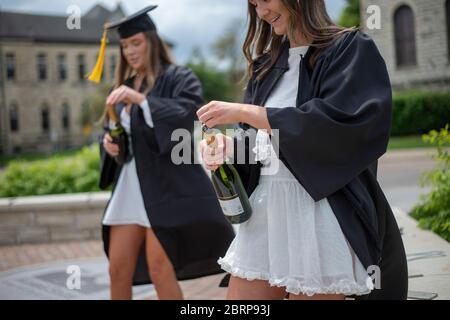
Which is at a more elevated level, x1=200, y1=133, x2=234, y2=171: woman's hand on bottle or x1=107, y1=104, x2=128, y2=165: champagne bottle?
x1=200, y1=133, x2=234, y2=171: woman's hand on bottle

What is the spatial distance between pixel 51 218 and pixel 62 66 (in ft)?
167

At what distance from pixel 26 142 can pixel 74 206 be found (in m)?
48.2

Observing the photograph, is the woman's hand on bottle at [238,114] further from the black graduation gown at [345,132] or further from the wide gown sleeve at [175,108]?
the wide gown sleeve at [175,108]

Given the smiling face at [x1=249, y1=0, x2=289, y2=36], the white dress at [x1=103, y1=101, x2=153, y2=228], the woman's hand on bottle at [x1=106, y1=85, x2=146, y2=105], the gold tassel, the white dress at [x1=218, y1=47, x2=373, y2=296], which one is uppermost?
the smiling face at [x1=249, y1=0, x2=289, y2=36]

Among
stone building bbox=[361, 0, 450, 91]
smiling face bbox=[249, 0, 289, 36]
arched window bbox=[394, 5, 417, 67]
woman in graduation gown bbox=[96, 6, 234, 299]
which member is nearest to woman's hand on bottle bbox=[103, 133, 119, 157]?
woman in graduation gown bbox=[96, 6, 234, 299]

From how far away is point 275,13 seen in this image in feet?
7.25

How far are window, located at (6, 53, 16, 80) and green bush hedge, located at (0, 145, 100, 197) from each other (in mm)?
46345

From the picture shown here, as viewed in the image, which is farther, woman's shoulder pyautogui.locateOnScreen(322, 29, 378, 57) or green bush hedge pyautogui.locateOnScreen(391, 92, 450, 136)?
green bush hedge pyautogui.locateOnScreen(391, 92, 450, 136)

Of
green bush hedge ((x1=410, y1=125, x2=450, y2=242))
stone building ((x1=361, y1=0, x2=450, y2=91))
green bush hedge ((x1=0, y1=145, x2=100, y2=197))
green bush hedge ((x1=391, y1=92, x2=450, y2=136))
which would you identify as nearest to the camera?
green bush hedge ((x1=410, y1=125, x2=450, y2=242))

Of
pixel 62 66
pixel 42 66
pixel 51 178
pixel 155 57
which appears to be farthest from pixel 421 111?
pixel 42 66

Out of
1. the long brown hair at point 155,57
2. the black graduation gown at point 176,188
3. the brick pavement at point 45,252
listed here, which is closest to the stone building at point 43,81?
the brick pavement at point 45,252

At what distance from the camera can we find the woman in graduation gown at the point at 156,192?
3.78 metres

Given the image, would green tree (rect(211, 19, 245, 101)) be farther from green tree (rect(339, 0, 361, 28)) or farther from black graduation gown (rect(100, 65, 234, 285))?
black graduation gown (rect(100, 65, 234, 285))

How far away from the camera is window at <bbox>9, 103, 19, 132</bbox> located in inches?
2044
